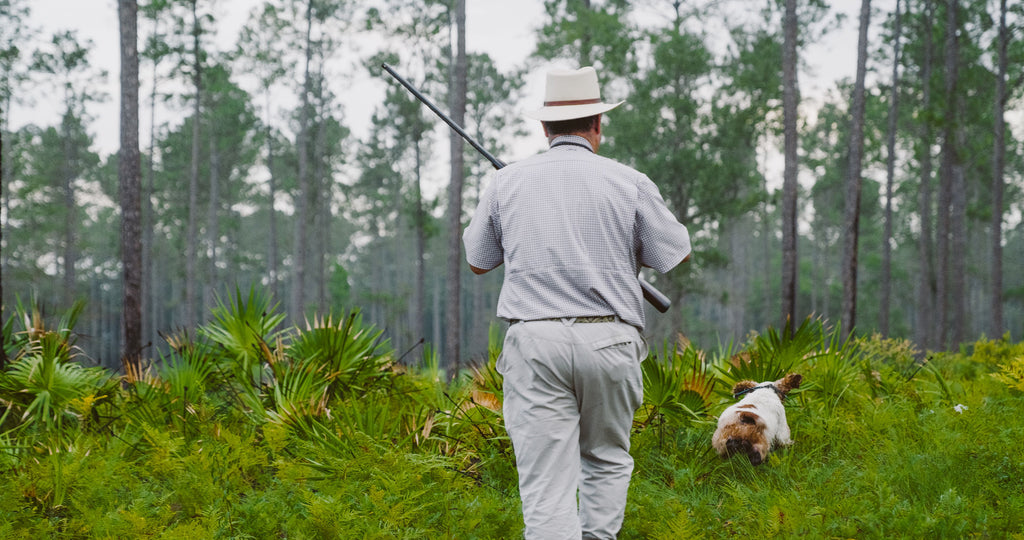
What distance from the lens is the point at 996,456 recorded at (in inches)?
172

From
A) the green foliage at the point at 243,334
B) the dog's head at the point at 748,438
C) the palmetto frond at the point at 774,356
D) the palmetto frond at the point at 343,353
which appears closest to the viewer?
the dog's head at the point at 748,438

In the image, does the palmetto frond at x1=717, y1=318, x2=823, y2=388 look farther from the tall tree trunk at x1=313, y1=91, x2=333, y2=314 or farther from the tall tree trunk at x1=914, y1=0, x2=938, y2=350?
the tall tree trunk at x1=313, y1=91, x2=333, y2=314

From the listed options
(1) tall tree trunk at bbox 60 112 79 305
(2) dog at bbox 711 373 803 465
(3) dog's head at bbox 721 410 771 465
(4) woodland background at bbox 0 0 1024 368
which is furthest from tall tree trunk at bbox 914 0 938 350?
(1) tall tree trunk at bbox 60 112 79 305

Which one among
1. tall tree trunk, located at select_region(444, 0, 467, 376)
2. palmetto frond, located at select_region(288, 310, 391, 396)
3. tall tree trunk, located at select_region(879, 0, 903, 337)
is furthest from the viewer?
tall tree trunk, located at select_region(879, 0, 903, 337)

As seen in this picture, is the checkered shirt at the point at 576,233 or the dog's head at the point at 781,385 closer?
the checkered shirt at the point at 576,233

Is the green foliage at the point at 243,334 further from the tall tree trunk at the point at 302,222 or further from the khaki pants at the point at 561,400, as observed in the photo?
the tall tree trunk at the point at 302,222

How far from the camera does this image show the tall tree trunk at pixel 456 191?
49.0 feet

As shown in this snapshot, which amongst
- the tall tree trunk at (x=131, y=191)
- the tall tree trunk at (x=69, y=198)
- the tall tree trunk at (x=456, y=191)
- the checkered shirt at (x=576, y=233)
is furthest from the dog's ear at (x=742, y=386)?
the tall tree trunk at (x=69, y=198)

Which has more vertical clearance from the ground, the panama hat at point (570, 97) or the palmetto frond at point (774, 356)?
the panama hat at point (570, 97)

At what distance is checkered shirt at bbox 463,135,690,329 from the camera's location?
290cm

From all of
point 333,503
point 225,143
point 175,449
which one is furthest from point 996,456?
point 225,143

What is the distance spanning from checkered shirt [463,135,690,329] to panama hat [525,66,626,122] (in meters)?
0.11

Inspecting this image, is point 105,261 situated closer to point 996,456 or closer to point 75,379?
point 75,379

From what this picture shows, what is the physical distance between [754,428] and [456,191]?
11.7 meters
